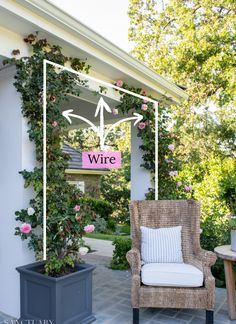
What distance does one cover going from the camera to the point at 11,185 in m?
3.34

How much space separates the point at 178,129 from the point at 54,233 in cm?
672

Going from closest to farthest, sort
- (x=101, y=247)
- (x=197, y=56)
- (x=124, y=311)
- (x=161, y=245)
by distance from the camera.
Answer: (x=124, y=311) < (x=161, y=245) < (x=101, y=247) < (x=197, y=56)

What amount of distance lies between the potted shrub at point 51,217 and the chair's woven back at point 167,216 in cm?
79

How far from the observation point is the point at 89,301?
329 cm

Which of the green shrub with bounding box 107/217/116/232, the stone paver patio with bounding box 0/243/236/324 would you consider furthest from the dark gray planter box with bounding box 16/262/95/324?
the green shrub with bounding box 107/217/116/232

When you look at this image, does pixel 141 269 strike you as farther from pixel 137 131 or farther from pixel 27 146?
pixel 137 131

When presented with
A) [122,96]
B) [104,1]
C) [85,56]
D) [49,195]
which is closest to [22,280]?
[49,195]

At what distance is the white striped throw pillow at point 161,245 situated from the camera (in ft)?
12.0

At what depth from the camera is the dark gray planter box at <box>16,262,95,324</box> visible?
289 cm

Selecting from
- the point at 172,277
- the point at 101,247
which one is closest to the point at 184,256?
the point at 172,277

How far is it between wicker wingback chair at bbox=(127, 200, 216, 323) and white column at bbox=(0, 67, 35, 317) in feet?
3.79

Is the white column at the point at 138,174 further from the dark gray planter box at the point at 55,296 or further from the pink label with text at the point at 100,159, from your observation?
the dark gray planter box at the point at 55,296

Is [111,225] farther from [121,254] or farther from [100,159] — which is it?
[100,159]

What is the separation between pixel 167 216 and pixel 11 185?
1.89 m
